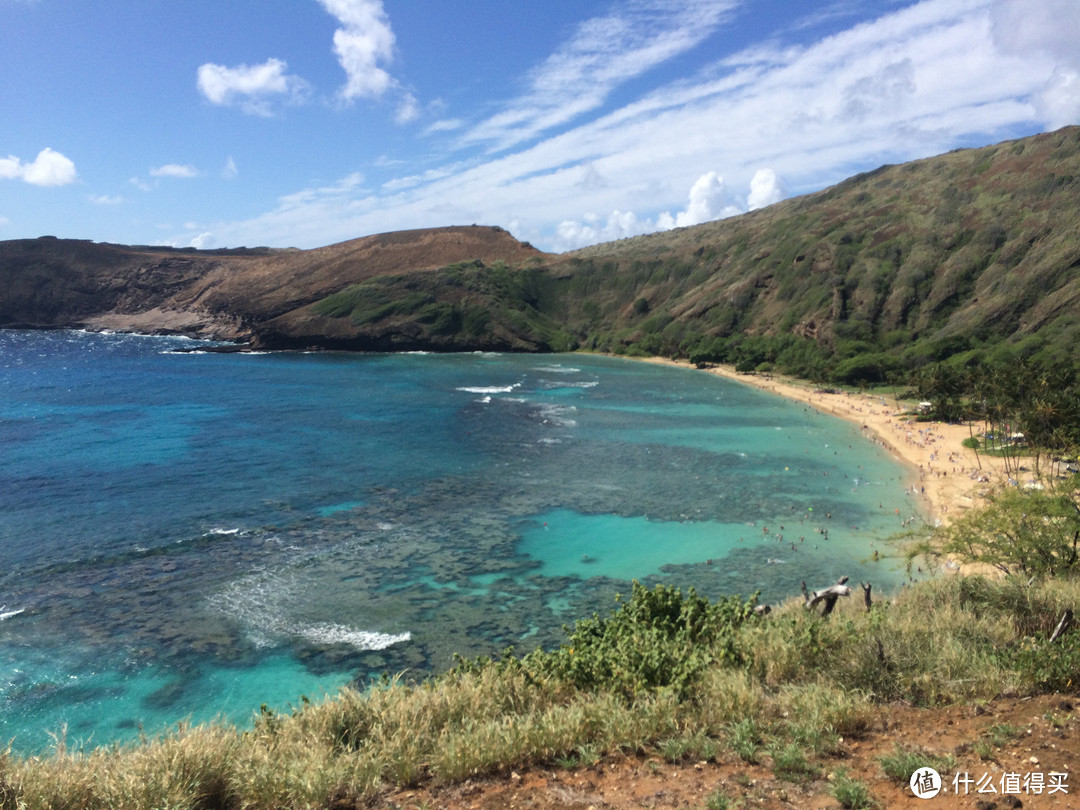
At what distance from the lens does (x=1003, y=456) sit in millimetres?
49969

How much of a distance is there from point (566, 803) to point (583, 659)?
3.97 meters

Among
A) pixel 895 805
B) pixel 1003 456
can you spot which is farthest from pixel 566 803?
pixel 1003 456

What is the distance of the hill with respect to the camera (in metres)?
101

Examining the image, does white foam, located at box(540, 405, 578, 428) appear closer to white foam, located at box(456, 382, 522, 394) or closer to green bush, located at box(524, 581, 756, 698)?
white foam, located at box(456, 382, 522, 394)

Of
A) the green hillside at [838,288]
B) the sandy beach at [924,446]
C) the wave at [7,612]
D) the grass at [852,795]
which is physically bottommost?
the wave at [7,612]

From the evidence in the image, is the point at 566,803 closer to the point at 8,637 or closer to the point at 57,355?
the point at 8,637

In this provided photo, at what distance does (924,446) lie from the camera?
183 ft

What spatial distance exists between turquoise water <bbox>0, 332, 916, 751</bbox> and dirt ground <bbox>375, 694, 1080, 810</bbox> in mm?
10546

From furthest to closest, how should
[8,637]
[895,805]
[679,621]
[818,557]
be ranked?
[818,557] → [8,637] → [679,621] → [895,805]

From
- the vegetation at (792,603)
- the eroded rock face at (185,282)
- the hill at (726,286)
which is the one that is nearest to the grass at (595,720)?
the vegetation at (792,603)

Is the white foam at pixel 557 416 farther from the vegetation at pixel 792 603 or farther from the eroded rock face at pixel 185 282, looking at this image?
the eroded rock face at pixel 185 282

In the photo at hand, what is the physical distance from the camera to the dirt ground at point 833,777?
21.9 ft

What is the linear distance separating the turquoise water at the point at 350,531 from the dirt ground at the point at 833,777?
10.5 m

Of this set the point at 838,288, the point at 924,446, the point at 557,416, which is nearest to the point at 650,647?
the point at 924,446
